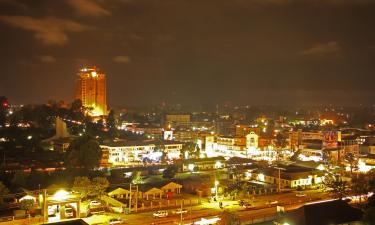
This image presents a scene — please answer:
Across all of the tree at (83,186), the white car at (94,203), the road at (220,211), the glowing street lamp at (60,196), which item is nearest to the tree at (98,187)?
the tree at (83,186)

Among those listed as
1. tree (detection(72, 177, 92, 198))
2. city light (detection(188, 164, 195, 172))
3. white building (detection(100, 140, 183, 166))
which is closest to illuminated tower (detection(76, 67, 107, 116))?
white building (detection(100, 140, 183, 166))

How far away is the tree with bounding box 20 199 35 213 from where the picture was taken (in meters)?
12.7

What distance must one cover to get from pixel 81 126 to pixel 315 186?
1738 centimetres

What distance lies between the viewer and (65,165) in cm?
1873

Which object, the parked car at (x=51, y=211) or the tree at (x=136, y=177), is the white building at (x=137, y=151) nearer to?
the tree at (x=136, y=177)

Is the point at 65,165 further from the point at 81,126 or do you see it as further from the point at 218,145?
the point at 218,145

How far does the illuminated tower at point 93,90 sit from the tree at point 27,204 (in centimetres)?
3005

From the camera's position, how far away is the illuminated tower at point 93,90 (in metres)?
43.2

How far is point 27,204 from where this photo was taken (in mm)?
12758

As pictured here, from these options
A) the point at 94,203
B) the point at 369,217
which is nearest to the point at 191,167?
the point at 94,203

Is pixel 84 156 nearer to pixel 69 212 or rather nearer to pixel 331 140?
pixel 69 212

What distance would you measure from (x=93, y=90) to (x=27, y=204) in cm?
3146

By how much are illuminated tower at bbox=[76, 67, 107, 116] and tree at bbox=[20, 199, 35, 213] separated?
3005 cm

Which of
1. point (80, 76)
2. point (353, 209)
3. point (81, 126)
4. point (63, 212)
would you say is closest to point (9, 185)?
point (63, 212)
